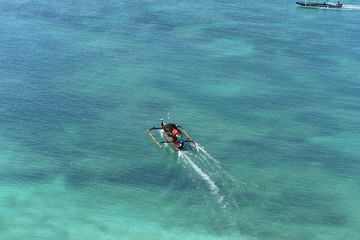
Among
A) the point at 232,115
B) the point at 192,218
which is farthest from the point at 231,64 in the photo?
the point at 192,218

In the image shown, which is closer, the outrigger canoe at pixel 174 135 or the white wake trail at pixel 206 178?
the white wake trail at pixel 206 178

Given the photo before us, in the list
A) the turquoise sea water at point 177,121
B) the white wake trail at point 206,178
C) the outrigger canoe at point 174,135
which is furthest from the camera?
the outrigger canoe at point 174,135

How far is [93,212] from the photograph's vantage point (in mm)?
94125

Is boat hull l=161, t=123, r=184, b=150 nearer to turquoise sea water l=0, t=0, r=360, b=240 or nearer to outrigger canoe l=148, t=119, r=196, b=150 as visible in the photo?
outrigger canoe l=148, t=119, r=196, b=150

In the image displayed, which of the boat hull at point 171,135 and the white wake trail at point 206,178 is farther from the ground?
the boat hull at point 171,135

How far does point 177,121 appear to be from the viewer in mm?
123750

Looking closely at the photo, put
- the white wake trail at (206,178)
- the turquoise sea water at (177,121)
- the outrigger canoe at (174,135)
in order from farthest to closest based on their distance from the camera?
the outrigger canoe at (174,135) < the white wake trail at (206,178) < the turquoise sea water at (177,121)

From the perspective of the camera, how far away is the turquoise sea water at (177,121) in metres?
93.6

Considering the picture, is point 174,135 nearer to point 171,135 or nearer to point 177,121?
point 171,135

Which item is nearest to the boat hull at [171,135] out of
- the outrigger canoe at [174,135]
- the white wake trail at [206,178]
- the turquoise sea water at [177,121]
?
the outrigger canoe at [174,135]

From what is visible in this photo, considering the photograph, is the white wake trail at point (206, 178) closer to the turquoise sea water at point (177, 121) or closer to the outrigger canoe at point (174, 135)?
the turquoise sea water at point (177, 121)

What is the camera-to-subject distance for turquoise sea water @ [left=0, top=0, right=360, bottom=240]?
93.6 m

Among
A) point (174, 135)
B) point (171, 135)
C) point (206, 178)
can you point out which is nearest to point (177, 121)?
point (171, 135)

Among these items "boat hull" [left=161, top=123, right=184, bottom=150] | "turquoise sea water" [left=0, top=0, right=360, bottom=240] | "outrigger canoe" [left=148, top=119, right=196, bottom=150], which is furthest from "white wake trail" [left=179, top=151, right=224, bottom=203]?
"outrigger canoe" [left=148, top=119, right=196, bottom=150]
